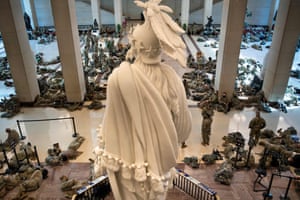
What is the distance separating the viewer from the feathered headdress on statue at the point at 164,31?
266cm

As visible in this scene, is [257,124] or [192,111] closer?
[257,124]

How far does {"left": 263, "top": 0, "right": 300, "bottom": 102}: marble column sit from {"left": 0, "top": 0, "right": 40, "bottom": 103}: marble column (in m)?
9.58

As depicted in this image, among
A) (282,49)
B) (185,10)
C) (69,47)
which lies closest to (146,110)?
(69,47)

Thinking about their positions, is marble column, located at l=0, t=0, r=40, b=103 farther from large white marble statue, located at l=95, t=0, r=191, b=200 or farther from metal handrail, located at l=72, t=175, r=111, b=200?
large white marble statue, located at l=95, t=0, r=191, b=200

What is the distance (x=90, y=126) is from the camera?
364 inches

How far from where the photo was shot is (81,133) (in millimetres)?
8844

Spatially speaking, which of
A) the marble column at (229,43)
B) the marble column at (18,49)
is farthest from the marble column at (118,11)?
the marble column at (229,43)

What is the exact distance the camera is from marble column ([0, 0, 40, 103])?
31.3 ft

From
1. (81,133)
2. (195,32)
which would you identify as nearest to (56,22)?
(81,133)

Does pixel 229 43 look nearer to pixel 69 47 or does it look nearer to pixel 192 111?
pixel 192 111

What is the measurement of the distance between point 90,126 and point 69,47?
3.13 meters

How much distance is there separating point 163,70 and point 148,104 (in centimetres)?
47

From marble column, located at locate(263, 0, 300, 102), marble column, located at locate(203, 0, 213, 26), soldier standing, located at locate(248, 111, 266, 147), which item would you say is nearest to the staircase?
soldier standing, located at locate(248, 111, 266, 147)

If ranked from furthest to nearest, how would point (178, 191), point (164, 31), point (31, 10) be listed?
1. point (31, 10)
2. point (178, 191)
3. point (164, 31)
